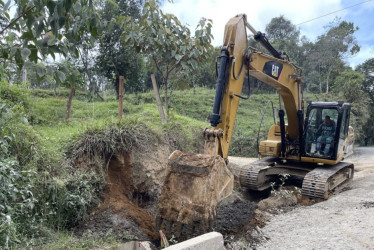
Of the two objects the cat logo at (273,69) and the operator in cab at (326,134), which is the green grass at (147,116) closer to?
the cat logo at (273,69)

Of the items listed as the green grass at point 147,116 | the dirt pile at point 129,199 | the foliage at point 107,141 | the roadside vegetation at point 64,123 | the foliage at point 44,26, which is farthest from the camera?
the green grass at point 147,116

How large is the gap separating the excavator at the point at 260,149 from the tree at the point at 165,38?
48.9 inches

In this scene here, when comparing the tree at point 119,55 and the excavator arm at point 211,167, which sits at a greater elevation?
the tree at point 119,55

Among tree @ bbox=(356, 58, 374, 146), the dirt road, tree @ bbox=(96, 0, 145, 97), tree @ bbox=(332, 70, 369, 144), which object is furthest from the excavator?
tree @ bbox=(356, 58, 374, 146)

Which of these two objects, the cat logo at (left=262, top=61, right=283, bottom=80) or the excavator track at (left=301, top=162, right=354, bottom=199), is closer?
the cat logo at (left=262, top=61, right=283, bottom=80)

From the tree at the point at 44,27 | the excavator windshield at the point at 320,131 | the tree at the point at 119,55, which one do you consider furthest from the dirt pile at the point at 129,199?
the tree at the point at 119,55

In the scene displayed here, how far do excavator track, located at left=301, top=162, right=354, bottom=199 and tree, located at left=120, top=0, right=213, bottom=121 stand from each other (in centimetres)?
351

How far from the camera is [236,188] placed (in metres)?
8.23

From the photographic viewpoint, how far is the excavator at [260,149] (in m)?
4.12

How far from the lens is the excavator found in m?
4.12

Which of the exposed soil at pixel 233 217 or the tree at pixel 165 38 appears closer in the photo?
the exposed soil at pixel 233 217

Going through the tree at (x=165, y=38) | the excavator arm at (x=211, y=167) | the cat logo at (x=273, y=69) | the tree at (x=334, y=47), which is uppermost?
the tree at (x=334, y=47)

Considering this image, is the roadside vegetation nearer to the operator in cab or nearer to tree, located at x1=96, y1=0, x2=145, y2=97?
tree, located at x1=96, y1=0, x2=145, y2=97

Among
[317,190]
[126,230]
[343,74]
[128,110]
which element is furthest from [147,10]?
[343,74]
